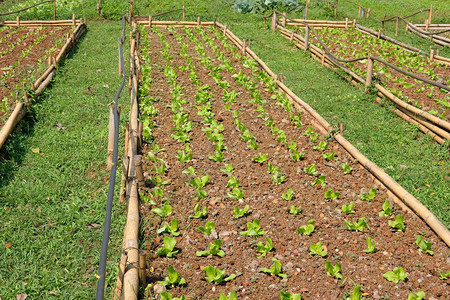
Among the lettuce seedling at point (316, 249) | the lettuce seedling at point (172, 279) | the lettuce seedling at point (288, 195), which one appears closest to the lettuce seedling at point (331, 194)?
the lettuce seedling at point (288, 195)

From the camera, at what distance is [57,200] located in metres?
5.39

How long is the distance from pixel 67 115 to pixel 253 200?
14.7ft

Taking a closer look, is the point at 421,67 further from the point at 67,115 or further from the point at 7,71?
the point at 7,71

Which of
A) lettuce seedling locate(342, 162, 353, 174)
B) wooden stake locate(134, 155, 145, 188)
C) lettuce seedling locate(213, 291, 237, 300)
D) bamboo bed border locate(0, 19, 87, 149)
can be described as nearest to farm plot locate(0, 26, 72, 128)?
bamboo bed border locate(0, 19, 87, 149)

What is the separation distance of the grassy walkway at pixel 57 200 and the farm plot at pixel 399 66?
622 centimetres

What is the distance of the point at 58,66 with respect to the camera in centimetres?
1120

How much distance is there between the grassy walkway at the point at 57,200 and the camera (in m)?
4.14

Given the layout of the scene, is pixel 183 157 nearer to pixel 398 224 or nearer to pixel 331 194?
pixel 331 194

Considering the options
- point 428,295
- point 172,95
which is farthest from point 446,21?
point 428,295

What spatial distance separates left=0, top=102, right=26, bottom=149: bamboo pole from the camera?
638cm

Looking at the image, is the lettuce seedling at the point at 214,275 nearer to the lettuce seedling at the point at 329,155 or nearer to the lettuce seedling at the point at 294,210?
the lettuce seedling at the point at 294,210

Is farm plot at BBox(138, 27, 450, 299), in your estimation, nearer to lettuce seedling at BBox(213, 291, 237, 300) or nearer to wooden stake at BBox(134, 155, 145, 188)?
wooden stake at BBox(134, 155, 145, 188)

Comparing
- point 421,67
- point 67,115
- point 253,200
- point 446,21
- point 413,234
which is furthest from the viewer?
point 446,21

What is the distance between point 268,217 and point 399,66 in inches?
360
